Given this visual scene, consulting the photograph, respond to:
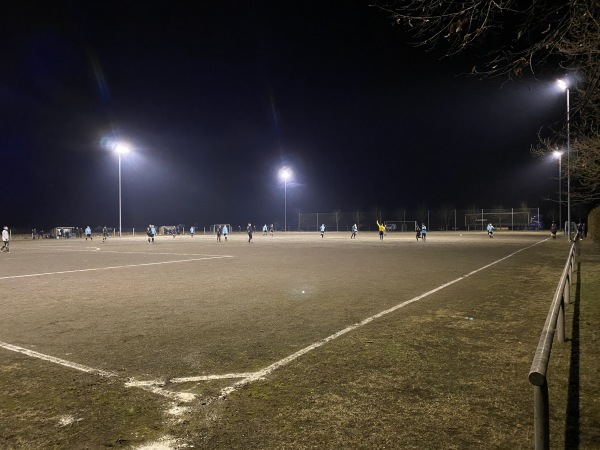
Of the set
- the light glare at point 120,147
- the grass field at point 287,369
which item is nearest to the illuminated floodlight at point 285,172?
the light glare at point 120,147

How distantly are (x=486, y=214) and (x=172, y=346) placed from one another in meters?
67.6

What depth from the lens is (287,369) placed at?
4.90 m

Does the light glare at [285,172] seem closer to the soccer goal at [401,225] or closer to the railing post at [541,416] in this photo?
the soccer goal at [401,225]

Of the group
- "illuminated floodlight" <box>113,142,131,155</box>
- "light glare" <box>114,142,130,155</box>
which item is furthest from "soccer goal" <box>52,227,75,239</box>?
"light glare" <box>114,142,130,155</box>

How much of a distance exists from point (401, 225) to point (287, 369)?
70.4 m

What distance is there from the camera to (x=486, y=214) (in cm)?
6588

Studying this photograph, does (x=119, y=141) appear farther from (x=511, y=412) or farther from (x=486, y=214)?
(x=486, y=214)

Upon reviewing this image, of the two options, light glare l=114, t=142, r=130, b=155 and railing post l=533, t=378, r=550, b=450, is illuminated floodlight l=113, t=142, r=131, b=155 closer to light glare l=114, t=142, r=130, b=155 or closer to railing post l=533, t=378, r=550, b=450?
light glare l=114, t=142, r=130, b=155

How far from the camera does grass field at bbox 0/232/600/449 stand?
11.4 feet

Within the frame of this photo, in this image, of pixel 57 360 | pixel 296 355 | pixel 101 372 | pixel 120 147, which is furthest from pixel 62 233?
pixel 296 355

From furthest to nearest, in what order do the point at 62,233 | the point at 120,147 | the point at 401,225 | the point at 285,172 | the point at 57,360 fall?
the point at 401,225
the point at 285,172
the point at 62,233
the point at 120,147
the point at 57,360

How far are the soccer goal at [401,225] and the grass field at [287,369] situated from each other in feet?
205

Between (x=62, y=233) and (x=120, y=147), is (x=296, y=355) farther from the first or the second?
(x=62, y=233)

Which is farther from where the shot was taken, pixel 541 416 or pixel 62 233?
pixel 62 233
